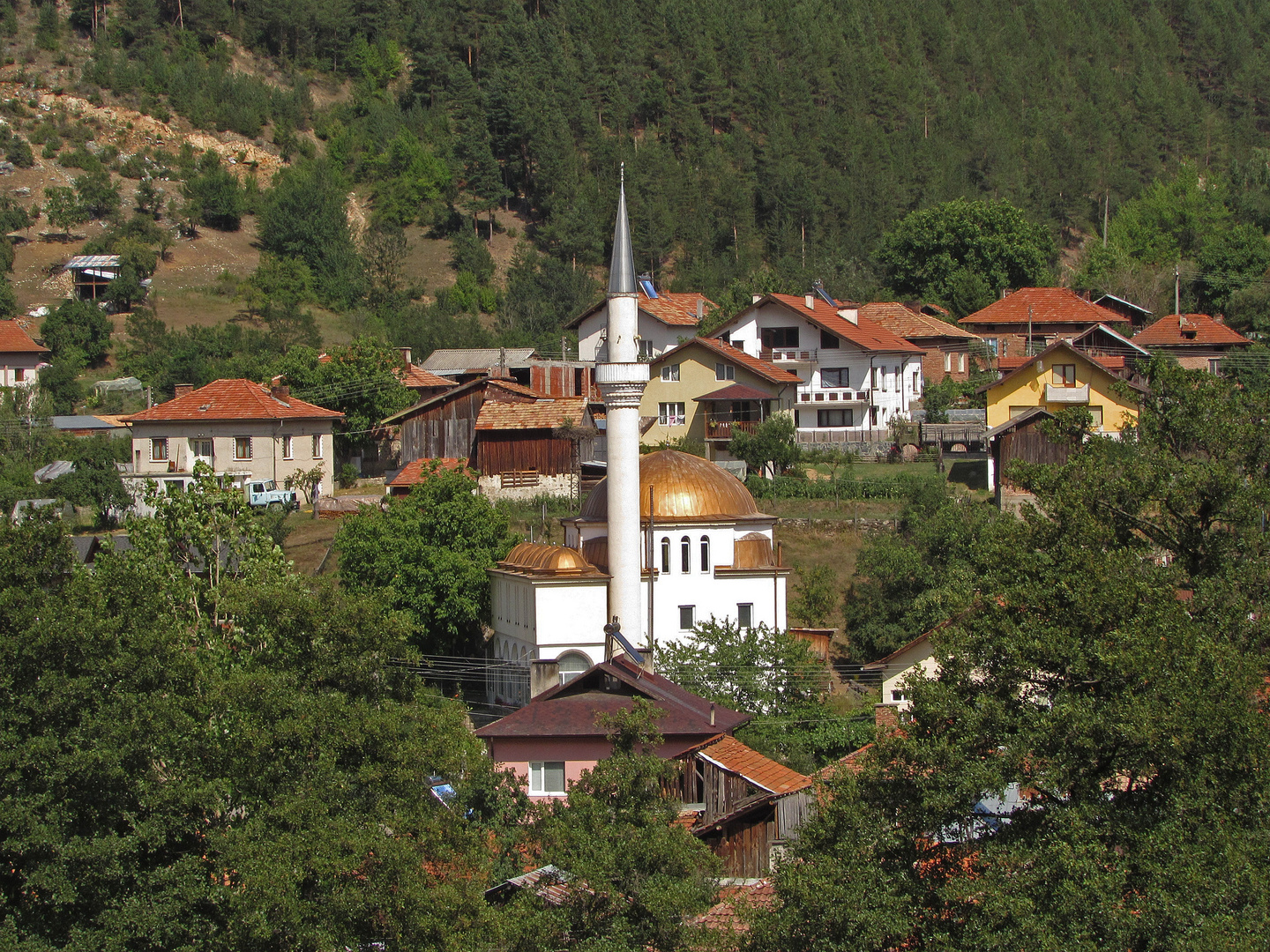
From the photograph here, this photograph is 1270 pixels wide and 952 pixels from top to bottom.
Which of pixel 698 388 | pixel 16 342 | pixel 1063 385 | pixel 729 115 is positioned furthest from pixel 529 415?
pixel 729 115

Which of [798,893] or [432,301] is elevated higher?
[432,301]

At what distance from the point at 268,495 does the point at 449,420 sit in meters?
6.83

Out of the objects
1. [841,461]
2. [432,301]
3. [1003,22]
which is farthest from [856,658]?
[1003,22]

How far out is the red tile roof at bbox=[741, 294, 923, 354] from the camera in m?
58.6

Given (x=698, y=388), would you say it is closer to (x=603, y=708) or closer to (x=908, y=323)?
(x=908, y=323)

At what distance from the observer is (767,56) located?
377 ft

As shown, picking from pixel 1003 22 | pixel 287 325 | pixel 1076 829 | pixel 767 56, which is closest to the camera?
pixel 1076 829

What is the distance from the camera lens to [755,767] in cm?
2823

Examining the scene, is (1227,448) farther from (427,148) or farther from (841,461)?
(427,148)

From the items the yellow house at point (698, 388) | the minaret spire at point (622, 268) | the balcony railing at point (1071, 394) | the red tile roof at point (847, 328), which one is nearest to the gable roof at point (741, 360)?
the yellow house at point (698, 388)

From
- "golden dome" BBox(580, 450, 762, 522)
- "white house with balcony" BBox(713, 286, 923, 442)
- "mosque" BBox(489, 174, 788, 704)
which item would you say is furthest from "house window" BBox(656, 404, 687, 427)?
"golden dome" BBox(580, 450, 762, 522)

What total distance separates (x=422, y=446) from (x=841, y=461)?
1458cm

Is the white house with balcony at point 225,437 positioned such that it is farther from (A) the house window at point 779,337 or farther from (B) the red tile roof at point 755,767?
(B) the red tile roof at point 755,767

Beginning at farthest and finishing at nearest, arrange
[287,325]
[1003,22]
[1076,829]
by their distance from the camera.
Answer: [1003,22], [287,325], [1076,829]
